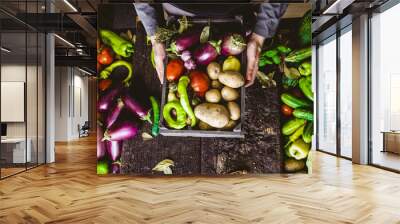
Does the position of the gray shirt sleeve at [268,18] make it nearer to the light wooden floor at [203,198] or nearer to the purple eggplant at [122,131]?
the light wooden floor at [203,198]

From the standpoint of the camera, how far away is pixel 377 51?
750cm

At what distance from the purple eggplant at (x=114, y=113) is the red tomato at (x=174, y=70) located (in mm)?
934

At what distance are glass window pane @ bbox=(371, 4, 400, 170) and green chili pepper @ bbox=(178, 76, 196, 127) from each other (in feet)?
13.3

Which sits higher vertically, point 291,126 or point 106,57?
point 106,57

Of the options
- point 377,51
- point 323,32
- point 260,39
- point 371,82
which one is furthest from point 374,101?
point 260,39

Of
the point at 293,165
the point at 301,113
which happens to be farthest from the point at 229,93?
the point at 293,165

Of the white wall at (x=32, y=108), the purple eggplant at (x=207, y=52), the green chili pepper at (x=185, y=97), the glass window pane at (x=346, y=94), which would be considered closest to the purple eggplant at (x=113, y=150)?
the green chili pepper at (x=185, y=97)

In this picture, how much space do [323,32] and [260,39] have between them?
3753 millimetres

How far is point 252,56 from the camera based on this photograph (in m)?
6.10

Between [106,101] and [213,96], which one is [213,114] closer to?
[213,96]

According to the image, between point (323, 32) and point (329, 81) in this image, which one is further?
point (329, 81)

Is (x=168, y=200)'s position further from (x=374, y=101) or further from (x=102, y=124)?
(x=374, y=101)

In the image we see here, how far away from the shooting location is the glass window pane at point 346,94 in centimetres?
846

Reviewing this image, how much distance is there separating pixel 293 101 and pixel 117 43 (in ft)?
10.4
